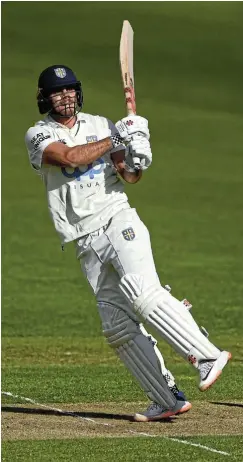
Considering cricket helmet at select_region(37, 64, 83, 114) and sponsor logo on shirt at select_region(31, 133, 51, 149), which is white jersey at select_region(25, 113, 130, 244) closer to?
sponsor logo on shirt at select_region(31, 133, 51, 149)

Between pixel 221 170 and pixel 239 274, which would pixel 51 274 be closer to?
pixel 239 274

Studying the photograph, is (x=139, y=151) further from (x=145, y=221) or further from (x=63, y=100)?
(x=145, y=221)

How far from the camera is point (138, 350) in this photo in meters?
7.90

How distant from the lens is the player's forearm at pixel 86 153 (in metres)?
7.73

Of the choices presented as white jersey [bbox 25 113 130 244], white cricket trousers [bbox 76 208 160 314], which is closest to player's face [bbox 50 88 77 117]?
white jersey [bbox 25 113 130 244]

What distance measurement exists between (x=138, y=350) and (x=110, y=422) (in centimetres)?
47

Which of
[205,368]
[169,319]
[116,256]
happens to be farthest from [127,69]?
[205,368]

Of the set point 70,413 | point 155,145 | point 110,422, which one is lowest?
point 155,145

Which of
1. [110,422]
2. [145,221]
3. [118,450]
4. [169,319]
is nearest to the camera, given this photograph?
[118,450]

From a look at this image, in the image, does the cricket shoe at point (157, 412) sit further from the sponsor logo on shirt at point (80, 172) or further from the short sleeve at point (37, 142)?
the short sleeve at point (37, 142)

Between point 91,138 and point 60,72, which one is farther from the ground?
point 60,72

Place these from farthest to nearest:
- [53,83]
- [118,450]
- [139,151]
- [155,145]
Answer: [155,145] → [53,83] → [139,151] → [118,450]

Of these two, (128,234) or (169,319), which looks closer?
(169,319)

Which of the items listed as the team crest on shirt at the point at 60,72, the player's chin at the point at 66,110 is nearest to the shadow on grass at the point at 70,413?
the player's chin at the point at 66,110
